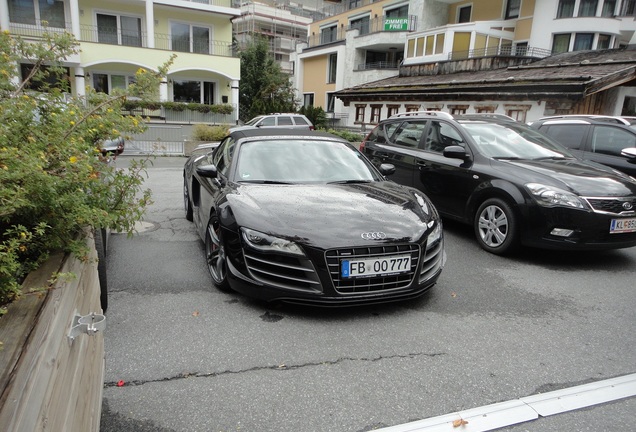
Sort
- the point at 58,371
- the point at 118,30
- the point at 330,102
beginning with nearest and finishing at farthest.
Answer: the point at 58,371
the point at 118,30
the point at 330,102

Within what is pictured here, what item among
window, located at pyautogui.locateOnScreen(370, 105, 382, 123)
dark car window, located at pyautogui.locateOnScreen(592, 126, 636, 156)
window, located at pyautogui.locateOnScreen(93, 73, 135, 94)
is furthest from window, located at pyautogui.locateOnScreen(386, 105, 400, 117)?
dark car window, located at pyautogui.locateOnScreen(592, 126, 636, 156)

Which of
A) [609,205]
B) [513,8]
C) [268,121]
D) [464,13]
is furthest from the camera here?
[464,13]

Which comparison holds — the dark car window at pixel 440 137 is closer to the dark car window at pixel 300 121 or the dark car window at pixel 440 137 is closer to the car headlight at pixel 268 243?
the car headlight at pixel 268 243

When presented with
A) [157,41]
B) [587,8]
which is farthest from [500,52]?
[157,41]

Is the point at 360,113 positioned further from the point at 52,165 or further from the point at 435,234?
the point at 52,165

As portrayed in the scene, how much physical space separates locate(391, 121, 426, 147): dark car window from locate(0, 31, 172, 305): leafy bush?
16.7ft

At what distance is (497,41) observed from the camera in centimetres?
3009

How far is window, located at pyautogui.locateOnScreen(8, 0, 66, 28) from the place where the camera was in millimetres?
24516

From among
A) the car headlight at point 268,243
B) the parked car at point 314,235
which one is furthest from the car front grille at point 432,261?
the car headlight at point 268,243

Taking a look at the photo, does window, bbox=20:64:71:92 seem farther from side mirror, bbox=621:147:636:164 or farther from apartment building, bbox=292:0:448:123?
apartment building, bbox=292:0:448:123

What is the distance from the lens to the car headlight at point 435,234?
391cm

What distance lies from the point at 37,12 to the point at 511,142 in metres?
28.2

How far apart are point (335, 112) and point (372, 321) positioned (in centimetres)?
3608

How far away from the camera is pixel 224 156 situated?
5359 millimetres
